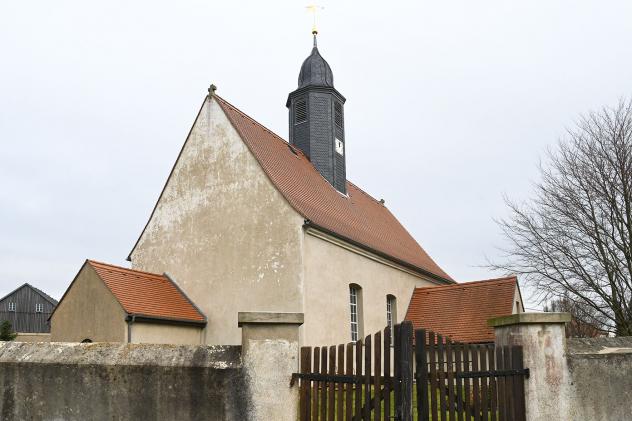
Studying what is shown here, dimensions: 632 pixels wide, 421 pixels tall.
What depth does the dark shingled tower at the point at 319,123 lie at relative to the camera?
68.2ft

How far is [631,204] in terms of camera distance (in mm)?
15828

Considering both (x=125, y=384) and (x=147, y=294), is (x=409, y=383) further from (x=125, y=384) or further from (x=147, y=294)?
(x=147, y=294)

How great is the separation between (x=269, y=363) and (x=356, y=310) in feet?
38.8

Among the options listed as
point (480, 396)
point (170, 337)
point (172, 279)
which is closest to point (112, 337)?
point (170, 337)

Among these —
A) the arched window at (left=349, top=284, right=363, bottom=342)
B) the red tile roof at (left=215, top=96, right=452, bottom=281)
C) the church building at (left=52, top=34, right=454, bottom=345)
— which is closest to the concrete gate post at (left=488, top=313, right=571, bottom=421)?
the church building at (left=52, top=34, right=454, bottom=345)

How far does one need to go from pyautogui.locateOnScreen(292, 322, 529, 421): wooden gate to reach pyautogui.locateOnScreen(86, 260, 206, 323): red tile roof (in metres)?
8.92

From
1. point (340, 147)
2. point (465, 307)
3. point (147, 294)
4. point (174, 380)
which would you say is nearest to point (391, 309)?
point (465, 307)

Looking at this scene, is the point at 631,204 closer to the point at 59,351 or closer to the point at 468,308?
the point at 468,308

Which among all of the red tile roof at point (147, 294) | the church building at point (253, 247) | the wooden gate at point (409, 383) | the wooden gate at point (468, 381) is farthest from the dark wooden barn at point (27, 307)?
the wooden gate at point (468, 381)

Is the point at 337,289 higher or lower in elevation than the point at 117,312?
higher

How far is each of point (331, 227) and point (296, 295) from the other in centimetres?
246

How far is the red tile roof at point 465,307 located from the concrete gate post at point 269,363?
11950 mm

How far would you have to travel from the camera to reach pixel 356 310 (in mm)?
17109

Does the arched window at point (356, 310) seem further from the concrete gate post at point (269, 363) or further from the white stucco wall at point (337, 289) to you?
the concrete gate post at point (269, 363)
